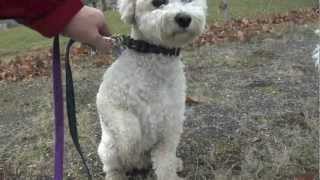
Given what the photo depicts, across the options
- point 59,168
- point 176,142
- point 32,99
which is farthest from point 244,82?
point 59,168

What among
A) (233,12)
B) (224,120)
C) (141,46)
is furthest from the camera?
(233,12)

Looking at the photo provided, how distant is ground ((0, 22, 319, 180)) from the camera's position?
461cm

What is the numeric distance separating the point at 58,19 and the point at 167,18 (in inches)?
61.7

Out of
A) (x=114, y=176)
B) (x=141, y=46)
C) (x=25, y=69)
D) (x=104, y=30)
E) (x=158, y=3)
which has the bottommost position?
(x=25, y=69)

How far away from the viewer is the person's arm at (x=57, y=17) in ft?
7.70

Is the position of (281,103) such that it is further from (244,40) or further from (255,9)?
(255,9)

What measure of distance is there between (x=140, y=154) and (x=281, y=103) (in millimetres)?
2123

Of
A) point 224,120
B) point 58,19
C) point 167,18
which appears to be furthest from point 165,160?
point 58,19

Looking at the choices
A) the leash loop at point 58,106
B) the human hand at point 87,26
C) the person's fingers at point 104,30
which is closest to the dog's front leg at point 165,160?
the leash loop at point 58,106

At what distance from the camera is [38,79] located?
28.7 feet

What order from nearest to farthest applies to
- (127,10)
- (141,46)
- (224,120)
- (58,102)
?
(58,102) < (127,10) < (141,46) < (224,120)

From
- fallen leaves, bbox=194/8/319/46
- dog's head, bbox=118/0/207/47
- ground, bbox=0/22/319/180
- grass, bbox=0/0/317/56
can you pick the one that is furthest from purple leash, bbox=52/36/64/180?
grass, bbox=0/0/317/56

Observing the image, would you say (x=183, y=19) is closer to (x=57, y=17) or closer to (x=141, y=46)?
(x=141, y=46)

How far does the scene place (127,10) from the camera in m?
4.13
